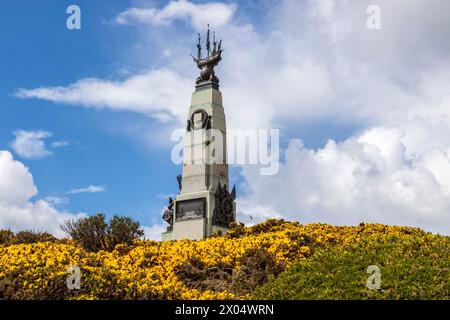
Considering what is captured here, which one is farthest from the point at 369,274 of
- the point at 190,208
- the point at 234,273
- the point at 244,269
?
the point at 190,208

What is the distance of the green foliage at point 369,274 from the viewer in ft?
44.1

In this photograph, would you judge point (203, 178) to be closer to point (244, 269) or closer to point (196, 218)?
point (196, 218)

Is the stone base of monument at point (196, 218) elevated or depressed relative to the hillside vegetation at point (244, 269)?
elevated

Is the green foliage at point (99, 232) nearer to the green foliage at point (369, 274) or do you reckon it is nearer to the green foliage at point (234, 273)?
the green foliage at point (234, 273)

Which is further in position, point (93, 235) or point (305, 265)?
point (93, 235)

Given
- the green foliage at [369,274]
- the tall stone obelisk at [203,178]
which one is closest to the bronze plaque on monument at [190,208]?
the tall stone obelisk at [203,178]

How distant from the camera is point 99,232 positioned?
20.9 metres

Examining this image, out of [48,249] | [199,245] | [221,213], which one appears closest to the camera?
[48,249]

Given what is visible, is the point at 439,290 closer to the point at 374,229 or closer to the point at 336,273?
the point at 336,273

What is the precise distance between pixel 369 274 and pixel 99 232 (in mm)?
9703

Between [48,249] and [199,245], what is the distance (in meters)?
4.74
